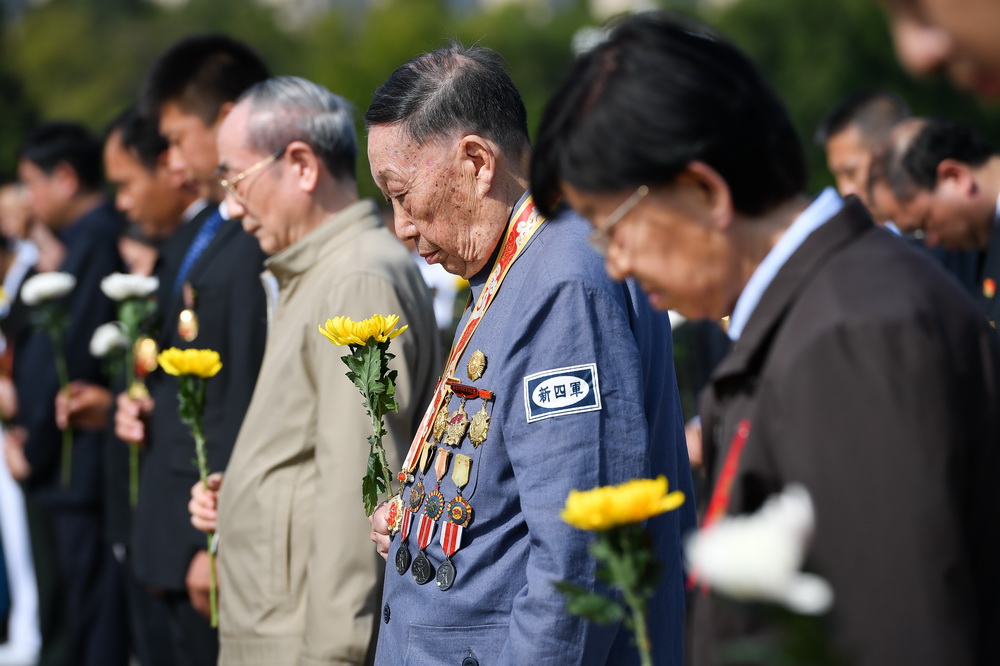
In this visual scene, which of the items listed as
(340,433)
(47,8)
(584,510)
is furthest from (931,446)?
(47,8)

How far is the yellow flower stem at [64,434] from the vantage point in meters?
6.58

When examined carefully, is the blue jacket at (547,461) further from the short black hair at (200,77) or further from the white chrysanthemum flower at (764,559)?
the short black hair at (200,77)

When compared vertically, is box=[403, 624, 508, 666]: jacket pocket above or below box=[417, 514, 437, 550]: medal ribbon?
below

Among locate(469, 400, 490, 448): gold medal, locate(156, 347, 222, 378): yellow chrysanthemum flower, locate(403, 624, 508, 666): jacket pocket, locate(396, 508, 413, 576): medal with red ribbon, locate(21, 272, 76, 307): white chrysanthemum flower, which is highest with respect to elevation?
locate(21, 272, 76, 307): white chrysanthemum flower

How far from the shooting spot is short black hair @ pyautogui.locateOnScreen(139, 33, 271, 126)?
506cm

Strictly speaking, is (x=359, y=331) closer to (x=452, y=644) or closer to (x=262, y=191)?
(x=452, y=644)

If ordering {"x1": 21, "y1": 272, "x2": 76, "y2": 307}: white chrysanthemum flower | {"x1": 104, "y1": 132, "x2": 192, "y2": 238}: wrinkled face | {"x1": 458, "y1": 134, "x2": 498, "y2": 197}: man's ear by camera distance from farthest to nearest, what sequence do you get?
{"x1": 21, "y1": 272, "x2": 76, "y2": 307}: white chrysanthemum flower
{"x1": 104, "y1": 132, "x2": 192, "y2": 238}: wrinkled face
{"x1": 458, "y1": 134, "x2": 498, "y2": 197}: man's ear

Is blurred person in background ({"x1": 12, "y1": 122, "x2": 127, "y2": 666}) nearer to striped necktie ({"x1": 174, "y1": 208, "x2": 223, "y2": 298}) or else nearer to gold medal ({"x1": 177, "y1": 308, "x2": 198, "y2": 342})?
striped necktie ({"x1": 174, "y1": 208, "x2": 223, "y2": 298})

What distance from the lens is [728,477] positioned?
183 centimetres

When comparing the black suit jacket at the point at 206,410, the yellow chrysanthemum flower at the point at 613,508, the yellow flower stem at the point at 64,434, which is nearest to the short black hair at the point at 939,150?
the black suit jacket at the point at 206,410

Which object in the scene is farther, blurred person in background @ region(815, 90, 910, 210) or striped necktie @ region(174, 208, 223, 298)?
blurred person in background @ region(815, 90, 910, 210)

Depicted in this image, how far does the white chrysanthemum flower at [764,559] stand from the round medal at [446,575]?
4.49 ft

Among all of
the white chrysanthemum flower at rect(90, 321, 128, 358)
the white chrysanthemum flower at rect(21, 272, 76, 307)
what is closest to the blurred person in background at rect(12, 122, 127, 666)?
the white chrysanthemum flower at rect(21, 272, 76, 307)

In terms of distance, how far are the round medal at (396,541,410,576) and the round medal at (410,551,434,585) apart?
Answer: 0.04 metres
